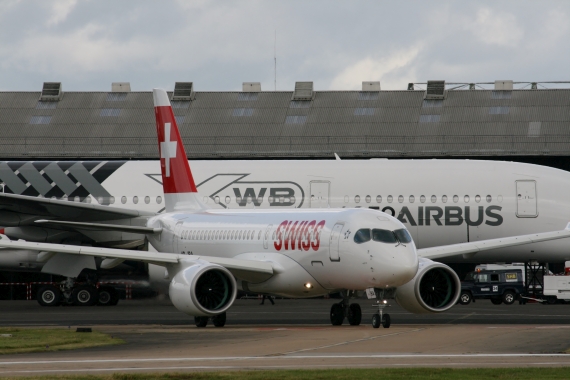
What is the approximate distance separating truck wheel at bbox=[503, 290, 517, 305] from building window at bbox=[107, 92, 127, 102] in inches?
1014

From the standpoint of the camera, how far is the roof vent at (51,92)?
5712 centimetres

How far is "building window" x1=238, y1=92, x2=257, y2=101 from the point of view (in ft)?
185

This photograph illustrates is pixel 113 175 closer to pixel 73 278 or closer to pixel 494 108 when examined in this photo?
pixel 73 278

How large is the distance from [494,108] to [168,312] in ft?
89.1

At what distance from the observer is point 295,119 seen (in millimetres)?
54031

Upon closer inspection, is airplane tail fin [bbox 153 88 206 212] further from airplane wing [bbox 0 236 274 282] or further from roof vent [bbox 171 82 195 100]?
roof vent [bbox 171 82 195 100]

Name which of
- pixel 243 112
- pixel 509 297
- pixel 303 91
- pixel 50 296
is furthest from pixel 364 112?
pixel 50 296

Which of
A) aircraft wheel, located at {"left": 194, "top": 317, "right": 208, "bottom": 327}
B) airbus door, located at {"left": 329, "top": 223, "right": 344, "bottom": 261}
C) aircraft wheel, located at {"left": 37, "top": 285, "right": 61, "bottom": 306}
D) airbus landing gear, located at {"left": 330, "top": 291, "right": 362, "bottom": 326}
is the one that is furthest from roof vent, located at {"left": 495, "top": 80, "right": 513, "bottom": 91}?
aircraft wheel, located at {"left": 194, "top": 317, "right": 208, "bottom": 327}

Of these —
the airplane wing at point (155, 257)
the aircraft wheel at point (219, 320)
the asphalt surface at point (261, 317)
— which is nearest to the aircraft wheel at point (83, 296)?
the asphalt surface at point (261, 317)

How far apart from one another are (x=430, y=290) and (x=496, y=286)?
17.6 meters

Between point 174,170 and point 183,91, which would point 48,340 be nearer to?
point 174,170

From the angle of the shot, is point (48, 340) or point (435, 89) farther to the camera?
point (435, 89)

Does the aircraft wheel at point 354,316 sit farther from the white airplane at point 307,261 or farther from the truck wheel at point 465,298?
the truck wheel at point 465,298

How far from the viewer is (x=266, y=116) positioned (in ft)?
179
